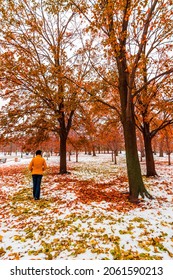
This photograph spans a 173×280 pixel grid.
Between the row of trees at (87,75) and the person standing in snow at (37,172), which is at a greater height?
the row of trees at (87,75)

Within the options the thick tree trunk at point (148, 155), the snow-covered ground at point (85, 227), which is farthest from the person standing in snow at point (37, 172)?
the thick tree trunk at point (148, 155)

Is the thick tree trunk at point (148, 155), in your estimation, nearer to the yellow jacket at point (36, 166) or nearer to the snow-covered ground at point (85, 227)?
the snow-covered ground at point (85, 227)

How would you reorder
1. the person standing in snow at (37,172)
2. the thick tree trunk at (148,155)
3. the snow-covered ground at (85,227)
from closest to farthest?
the snow-covered ground at (85,227) < the person standing in snow at (37,172) < the thick tree trunk at (148,155)

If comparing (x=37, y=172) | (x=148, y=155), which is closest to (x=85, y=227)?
(x=37, y=172)

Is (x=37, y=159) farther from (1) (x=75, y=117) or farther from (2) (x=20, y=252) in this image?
(1) (x=75, y=117)

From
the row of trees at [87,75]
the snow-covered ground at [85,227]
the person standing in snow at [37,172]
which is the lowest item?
the snow-covered ground at [85,227]

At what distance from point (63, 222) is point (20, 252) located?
58.2 inches

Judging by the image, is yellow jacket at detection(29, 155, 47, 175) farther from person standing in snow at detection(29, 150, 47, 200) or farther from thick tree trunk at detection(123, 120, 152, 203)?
thick tree trunk at detection(123, 120, 152, 203)

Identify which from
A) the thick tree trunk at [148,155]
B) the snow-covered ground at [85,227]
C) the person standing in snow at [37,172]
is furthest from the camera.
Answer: the thick tree trunk at [148,155]

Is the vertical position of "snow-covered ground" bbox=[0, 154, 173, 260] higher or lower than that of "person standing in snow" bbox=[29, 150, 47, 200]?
lower

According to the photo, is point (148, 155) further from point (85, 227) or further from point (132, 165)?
point (85, 227)

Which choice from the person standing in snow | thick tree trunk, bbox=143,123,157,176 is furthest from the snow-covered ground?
thick tree trunk, bbox=143,123,157,176

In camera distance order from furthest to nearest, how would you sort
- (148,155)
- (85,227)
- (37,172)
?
(148,155)
(37,172)
(85,227)
